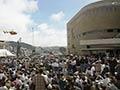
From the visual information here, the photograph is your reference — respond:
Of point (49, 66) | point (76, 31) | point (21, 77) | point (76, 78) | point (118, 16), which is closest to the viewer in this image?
point (76, 78)

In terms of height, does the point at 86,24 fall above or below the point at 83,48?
above

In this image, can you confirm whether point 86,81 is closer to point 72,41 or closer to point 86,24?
point 86,24

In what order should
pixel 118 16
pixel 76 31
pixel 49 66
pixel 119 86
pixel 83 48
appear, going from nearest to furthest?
1. pixel 119 86
2. pixel 49 66
3. pixel 118 16
4. pixel 83 48
5. pixel 76 31

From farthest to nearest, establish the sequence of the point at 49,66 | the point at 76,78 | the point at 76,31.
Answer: the point at 76,31
the point at 49,66
the point at 76,78

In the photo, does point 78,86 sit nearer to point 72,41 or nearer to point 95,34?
point 95,34

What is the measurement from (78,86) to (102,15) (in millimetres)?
64803

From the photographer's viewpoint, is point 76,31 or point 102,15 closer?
point 102,15

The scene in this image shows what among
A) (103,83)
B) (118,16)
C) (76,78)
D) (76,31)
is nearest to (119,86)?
(103,83)

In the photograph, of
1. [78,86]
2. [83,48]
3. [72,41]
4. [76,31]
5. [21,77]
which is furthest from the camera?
[72,41]

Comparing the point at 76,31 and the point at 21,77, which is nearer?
the point at 21,77

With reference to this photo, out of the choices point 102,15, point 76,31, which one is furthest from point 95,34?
point 76,31

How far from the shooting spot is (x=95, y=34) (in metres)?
79.0

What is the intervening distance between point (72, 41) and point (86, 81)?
9283 centimetres

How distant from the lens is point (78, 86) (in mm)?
13695
